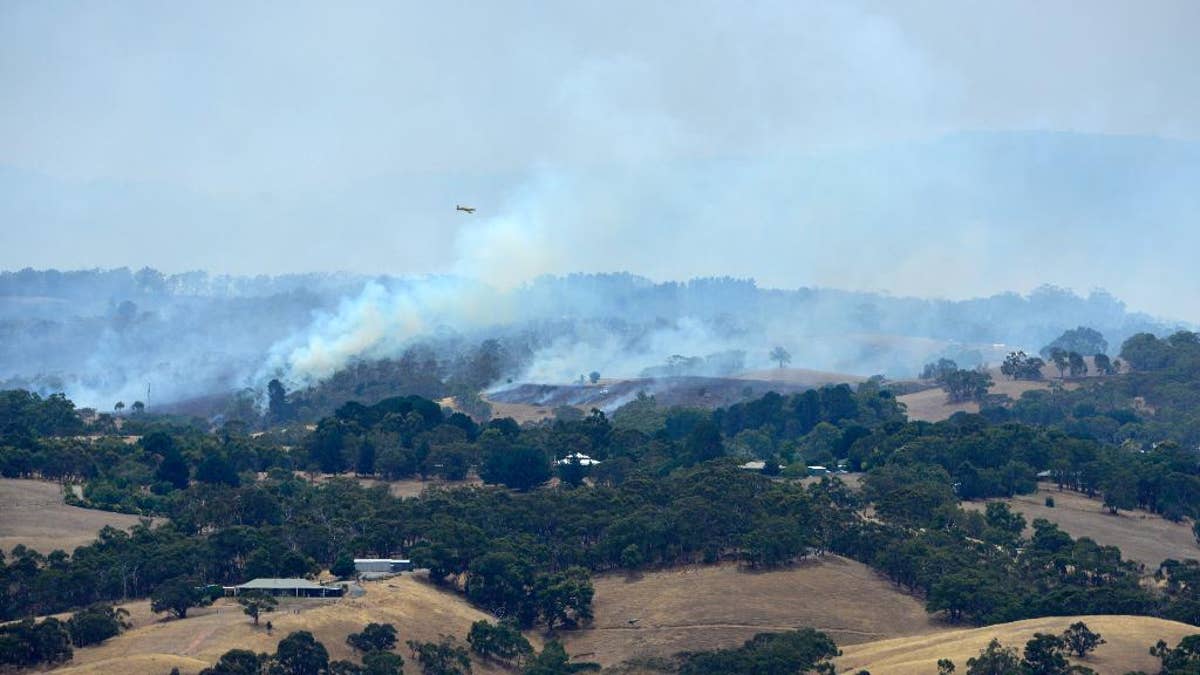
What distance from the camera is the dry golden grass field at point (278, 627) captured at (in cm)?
9869

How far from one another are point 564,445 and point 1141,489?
57.1 metres

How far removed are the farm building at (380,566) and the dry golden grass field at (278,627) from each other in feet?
8.12

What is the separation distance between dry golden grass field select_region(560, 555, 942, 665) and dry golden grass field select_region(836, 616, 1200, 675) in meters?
5.47

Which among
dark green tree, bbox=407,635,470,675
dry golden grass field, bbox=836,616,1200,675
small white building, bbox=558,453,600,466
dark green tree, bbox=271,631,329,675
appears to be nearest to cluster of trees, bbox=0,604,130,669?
dark green tree, bbox=271,631,329,675

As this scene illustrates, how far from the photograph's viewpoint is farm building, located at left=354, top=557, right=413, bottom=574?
424ft

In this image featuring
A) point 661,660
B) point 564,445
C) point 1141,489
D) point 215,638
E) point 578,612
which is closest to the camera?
point 215,638

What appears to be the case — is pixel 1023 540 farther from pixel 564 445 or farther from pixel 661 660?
pixel 564 445

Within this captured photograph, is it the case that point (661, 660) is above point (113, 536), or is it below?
below

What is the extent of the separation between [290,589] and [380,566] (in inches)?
434

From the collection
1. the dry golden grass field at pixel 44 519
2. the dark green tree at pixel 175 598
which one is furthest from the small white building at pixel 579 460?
the dark green tree at pixel 175 598

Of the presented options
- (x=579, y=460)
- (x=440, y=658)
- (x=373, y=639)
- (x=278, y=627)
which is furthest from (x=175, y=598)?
(x=579, y=460)

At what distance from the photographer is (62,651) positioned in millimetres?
99188

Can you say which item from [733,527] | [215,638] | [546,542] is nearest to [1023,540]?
[733,527]

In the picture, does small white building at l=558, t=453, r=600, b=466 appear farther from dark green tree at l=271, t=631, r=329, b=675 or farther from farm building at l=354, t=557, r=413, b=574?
dark green tree at l=271, t=631, r=329, b=675
